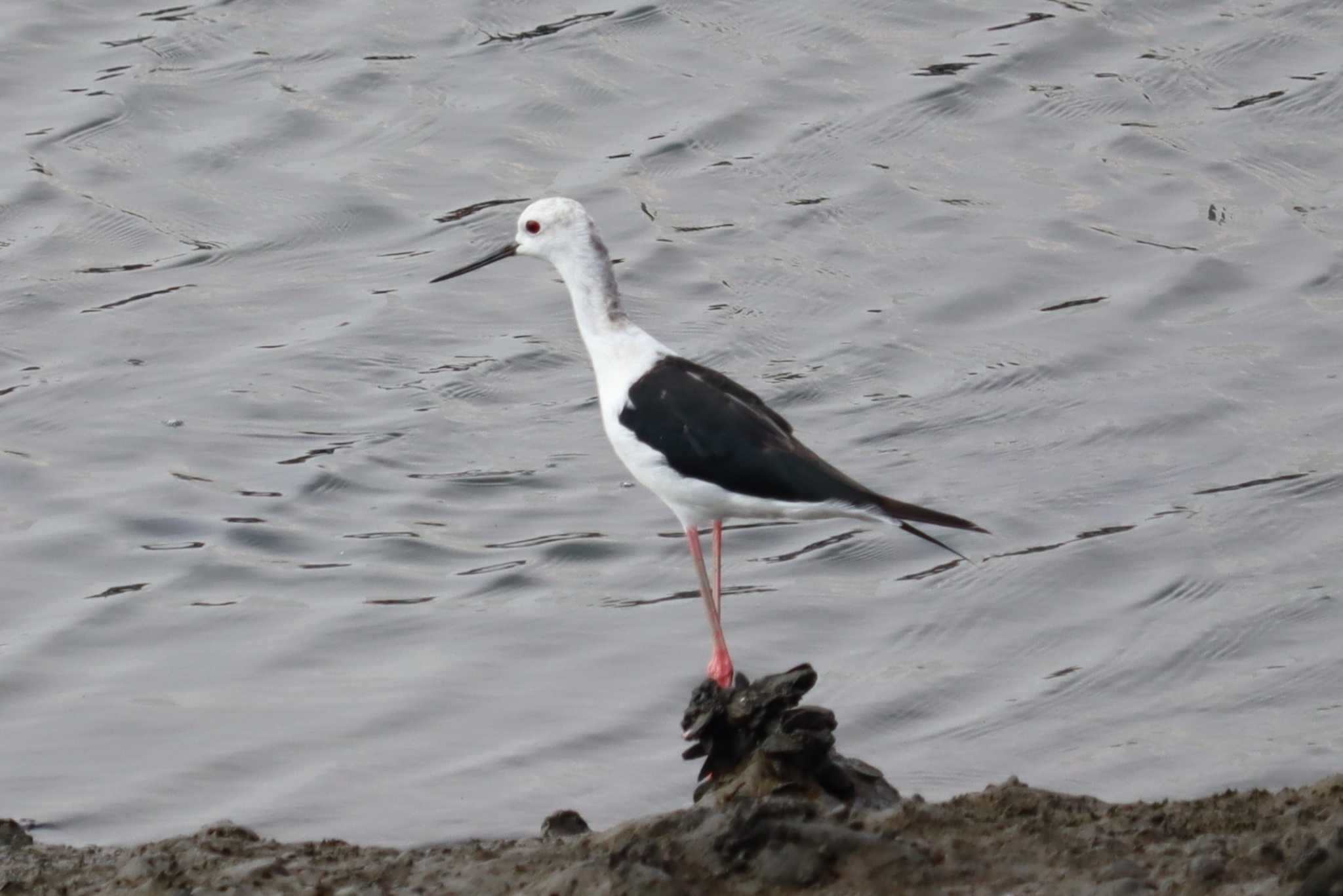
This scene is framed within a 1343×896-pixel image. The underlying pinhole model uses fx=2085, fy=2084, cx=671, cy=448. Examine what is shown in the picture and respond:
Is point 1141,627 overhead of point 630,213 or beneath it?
beneath

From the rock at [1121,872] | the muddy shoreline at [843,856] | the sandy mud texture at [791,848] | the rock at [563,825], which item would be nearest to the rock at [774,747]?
the sandy mud texture at [791,848]

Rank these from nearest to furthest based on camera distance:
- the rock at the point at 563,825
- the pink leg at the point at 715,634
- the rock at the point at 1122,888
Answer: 1. the rock at the point at 1122,888
2. the rock at the point at 563,825
3. the pink leg at the point at 715,634

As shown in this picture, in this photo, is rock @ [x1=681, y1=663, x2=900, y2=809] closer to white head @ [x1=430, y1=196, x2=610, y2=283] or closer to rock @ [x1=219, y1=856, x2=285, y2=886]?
rock @ [x1=219, y1=856, x2=285, y2=886]

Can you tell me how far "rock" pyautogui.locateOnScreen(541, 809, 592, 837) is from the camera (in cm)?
538

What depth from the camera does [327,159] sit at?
1139 centimetres

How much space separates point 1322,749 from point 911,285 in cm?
418

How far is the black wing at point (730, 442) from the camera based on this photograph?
606 centimetres

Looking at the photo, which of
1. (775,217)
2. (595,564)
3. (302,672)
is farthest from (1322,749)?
(775,217)

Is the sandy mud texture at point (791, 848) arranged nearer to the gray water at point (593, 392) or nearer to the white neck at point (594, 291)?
the gray water at point (593, 392)

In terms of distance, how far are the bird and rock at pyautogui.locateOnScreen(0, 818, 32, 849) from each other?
1.89 meters

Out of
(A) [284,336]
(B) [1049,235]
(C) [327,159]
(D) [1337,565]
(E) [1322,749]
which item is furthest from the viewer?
(C) [327,159]

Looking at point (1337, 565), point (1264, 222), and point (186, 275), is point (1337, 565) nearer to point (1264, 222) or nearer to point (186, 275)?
point (1264, 222)

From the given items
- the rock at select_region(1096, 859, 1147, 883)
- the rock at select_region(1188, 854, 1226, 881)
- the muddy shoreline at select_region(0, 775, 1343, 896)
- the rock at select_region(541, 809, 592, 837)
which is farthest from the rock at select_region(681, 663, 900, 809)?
the rock at select_region(1188, 854, 1226, 881)

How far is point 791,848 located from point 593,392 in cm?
510
